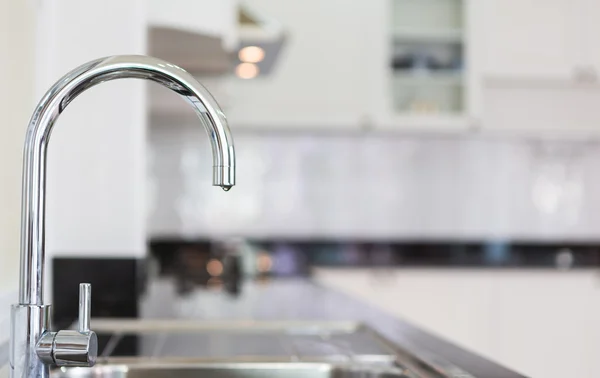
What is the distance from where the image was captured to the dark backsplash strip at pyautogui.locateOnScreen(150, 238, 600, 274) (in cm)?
345

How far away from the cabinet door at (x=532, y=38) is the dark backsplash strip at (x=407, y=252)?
0.84 metres

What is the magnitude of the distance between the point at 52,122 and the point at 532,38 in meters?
3.12

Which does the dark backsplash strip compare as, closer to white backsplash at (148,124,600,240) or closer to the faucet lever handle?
white backsplash at (148,124,600,240)

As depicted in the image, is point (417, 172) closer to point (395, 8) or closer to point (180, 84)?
point (395, 8)

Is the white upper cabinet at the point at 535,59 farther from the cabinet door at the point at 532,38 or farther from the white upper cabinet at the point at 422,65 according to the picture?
the white upper cabinet at the point at 422,65

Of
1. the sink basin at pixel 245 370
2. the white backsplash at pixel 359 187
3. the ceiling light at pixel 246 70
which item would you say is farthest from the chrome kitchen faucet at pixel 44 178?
the white backsplash at pixel 359 187

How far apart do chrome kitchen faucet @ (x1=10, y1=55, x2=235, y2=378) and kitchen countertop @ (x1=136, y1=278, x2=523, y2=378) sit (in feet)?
1.30

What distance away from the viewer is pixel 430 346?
1065mm

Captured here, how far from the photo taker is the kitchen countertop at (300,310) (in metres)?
0.98

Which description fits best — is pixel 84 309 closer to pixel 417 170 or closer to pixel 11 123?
pixel 11 123

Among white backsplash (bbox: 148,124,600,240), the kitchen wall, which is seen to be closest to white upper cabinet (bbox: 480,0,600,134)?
white backsplash (bbox: 148,124,600,240)

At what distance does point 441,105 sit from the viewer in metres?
3.47

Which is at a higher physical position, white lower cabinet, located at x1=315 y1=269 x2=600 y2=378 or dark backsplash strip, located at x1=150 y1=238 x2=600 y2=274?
dark backsplash strip, located at x1=150 y1=238 x2=600 y2=274

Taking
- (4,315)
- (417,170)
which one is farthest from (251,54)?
(417,170)
